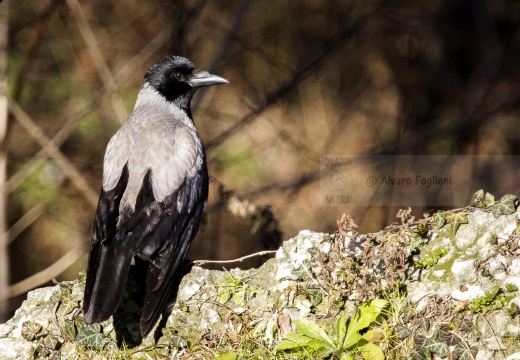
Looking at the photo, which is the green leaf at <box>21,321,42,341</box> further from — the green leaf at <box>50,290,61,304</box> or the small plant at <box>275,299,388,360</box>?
the small plant at <box>275,299,388,360</box>

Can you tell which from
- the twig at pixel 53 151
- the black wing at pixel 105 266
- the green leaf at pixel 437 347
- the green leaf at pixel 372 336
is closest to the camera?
the green leaf at pixel 437 347

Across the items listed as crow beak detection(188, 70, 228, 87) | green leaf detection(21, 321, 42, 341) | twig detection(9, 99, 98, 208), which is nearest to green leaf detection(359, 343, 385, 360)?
green leaf detection(21, 321, 42, 341)

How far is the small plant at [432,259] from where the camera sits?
3645 mm

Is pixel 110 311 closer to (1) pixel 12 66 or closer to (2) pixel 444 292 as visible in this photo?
(2) pixel 444 292

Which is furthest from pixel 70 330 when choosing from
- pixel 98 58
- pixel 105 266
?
pixel 98 58

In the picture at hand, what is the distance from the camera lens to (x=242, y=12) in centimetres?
678

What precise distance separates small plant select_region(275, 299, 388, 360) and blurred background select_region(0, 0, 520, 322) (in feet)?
9.81

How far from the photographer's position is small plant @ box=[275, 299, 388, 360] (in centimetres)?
335

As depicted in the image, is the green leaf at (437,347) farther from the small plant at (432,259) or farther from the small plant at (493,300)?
the small plant at (432,259)

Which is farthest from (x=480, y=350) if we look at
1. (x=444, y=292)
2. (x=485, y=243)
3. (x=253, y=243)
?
(x=253, y=243)

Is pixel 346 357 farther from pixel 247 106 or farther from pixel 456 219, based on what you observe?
pixel 247 106

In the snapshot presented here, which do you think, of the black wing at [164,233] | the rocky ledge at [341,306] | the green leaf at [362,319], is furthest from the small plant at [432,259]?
the black wing at [164,233]

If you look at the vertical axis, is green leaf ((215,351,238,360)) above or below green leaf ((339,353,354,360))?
below

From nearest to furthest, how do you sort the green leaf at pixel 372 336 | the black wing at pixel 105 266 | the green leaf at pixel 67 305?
1. the green leaf at pixel 372 336
2. the black wing at pixel 105 266
3. the green leaf at pixel 67 305
